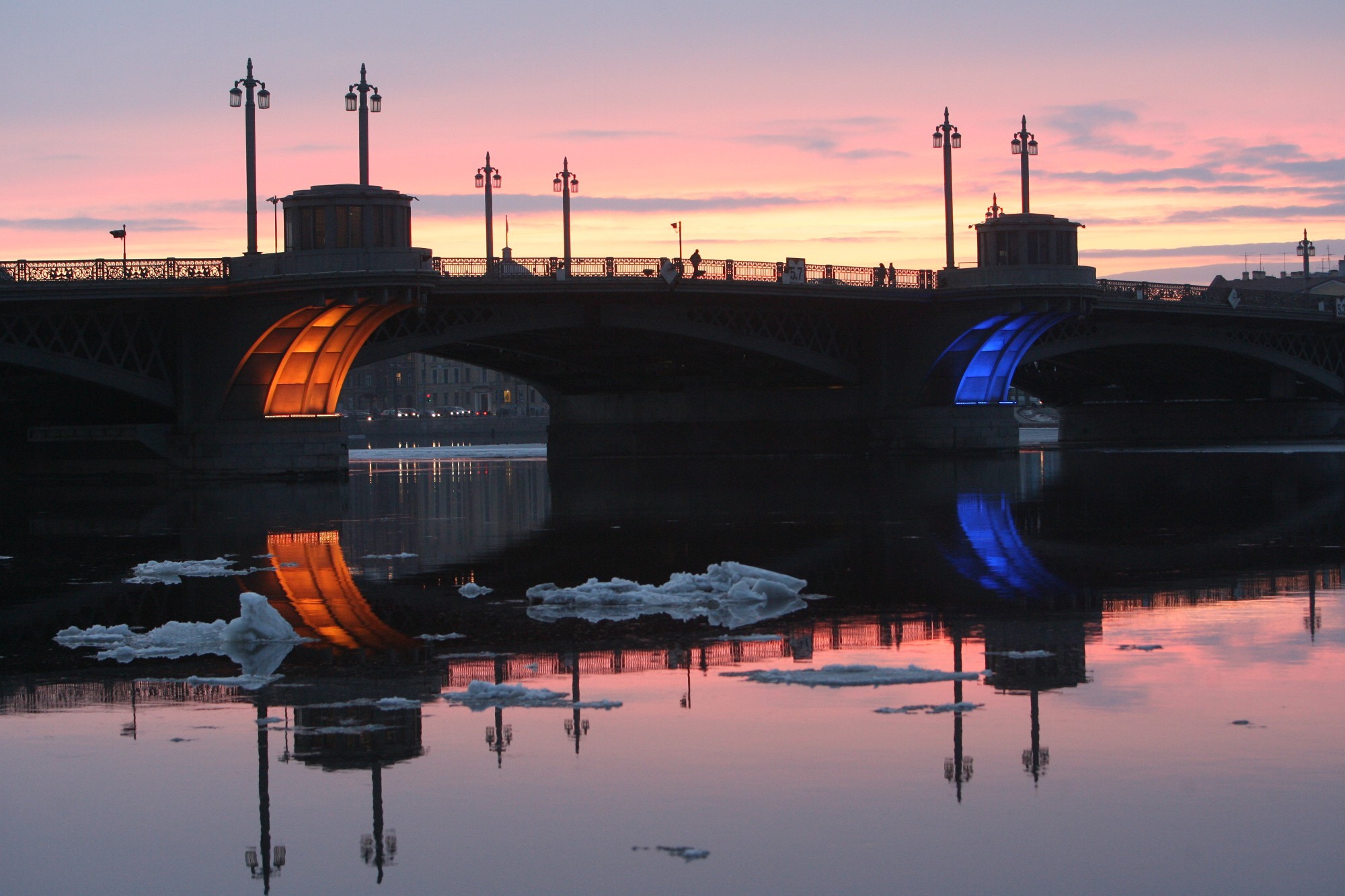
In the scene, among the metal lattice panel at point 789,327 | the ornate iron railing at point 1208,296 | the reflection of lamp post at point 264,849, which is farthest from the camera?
the ornate iron railing at point 1208,296

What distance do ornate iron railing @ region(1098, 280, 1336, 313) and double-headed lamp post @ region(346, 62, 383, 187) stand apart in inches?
1522

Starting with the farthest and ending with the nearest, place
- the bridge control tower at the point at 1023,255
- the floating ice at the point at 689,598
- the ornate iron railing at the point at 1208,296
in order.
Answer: the ornate iron railing at the point at 1208,296
the bridge control tower at the point at 1023,255
the floating ice at the point at 689,598

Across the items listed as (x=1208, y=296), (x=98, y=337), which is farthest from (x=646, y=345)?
(x=1208, y=296)

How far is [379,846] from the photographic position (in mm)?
8547

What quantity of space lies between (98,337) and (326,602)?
138 ft

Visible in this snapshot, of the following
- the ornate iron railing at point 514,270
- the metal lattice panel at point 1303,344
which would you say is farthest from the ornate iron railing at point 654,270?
the metal lattice panel at point 1303,344

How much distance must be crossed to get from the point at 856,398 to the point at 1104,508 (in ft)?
140

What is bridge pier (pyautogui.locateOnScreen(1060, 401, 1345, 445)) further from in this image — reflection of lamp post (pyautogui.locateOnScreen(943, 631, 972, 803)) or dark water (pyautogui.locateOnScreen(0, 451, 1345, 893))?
reflection of lamp post (pyautogui.locateOnScreen(943, 631, 972, 803))

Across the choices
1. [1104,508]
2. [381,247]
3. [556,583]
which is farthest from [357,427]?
[556,583]

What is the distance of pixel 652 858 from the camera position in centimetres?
826

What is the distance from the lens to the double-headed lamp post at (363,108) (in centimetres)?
5547

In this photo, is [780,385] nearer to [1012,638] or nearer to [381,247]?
[381,247]

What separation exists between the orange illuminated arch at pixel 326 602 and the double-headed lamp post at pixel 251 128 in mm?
28574

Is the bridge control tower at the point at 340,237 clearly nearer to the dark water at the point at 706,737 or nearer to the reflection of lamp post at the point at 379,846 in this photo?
the dark water at the point at 706,737
